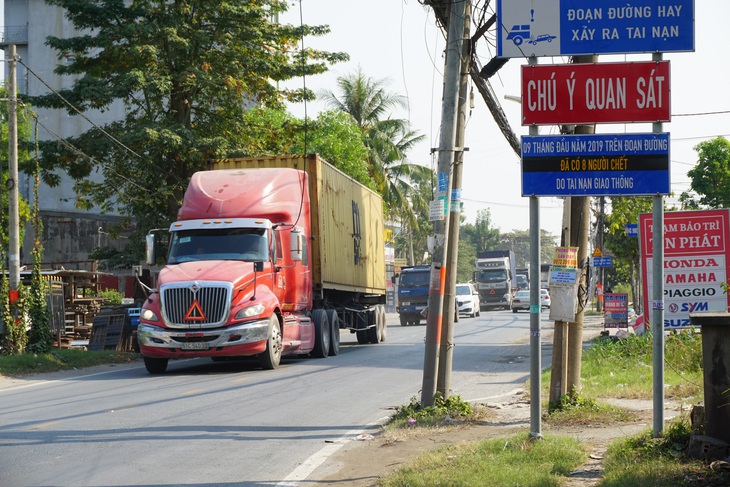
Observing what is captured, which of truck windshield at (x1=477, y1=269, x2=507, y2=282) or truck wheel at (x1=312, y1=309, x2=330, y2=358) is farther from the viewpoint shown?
truck windshield at (x1=477, y1=269, x2=507, y2=282)

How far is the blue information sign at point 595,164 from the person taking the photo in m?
8.16

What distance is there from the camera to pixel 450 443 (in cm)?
911

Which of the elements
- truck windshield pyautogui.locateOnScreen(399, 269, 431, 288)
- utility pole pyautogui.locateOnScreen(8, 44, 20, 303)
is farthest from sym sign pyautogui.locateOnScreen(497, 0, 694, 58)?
truck windshield pyautogui.locateOnScreen(399, 269, 431, 288)

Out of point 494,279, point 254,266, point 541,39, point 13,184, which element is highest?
point 541,39

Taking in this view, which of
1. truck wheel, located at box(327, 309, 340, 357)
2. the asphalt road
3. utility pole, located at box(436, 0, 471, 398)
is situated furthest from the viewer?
truck wheel, located at box(327, 309, 340, 357)

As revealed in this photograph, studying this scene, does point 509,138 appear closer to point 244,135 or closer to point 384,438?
point 384,438

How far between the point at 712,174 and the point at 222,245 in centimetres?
3125

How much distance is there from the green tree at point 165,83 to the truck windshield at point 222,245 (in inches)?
339

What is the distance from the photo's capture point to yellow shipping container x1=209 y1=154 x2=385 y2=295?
2120cm

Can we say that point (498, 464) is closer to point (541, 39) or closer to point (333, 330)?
point (541, 39)

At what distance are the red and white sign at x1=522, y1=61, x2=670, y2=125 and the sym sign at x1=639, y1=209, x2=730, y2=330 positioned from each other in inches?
245

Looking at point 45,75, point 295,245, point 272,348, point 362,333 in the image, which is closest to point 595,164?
point 272,348

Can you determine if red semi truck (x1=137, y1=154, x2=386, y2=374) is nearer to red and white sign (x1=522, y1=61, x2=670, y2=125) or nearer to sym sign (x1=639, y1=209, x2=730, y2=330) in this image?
sym sign (x1=639, y1=209, x2=730, y2=330)

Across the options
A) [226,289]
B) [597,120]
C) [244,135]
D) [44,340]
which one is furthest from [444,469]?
[244,135]
